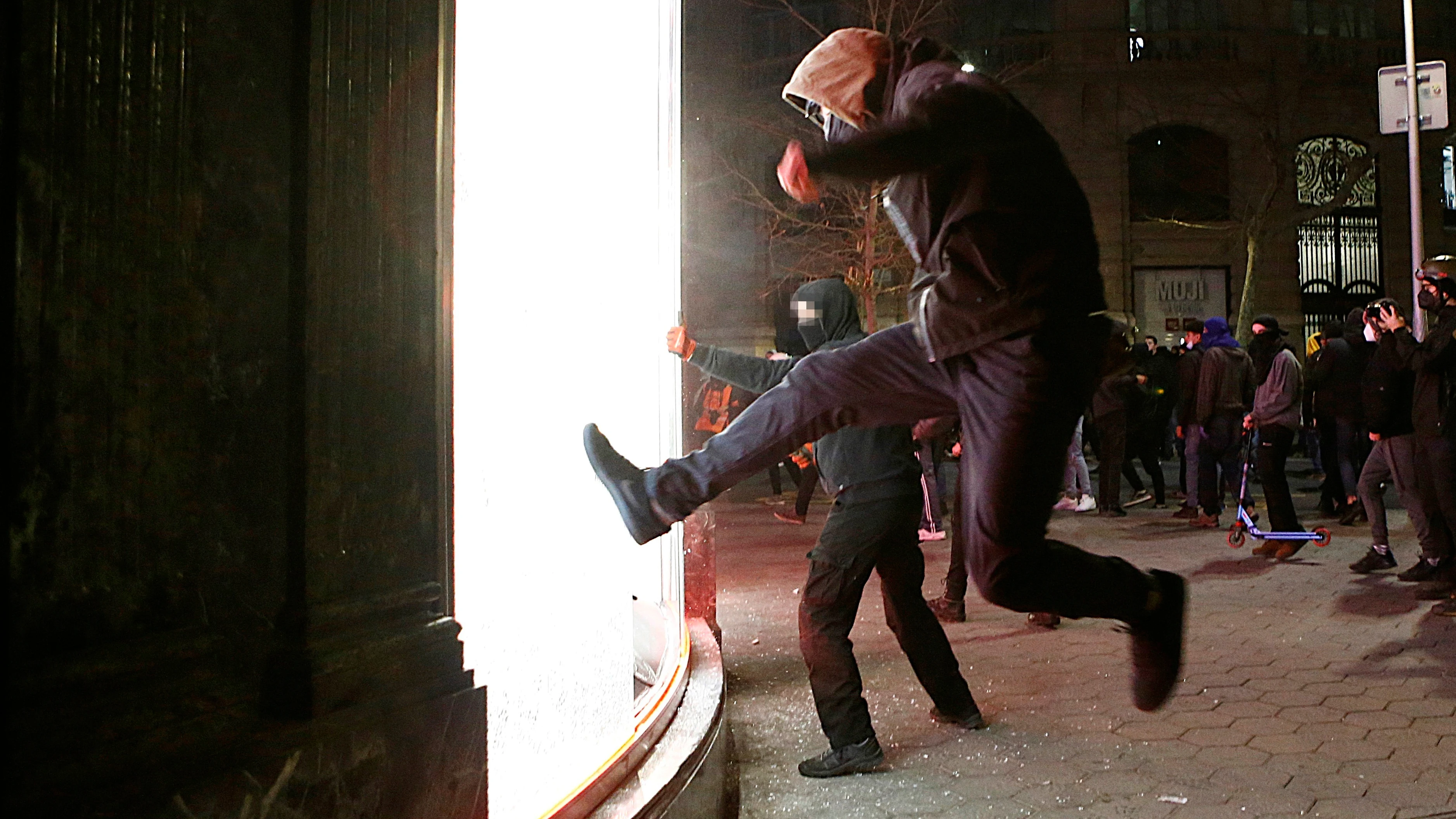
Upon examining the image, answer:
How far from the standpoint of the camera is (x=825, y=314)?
463cm

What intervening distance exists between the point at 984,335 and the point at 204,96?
1.63 m

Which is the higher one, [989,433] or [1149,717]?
[989,433]

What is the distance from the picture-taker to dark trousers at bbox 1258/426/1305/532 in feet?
30.2

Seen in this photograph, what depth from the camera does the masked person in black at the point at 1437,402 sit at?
7008mm

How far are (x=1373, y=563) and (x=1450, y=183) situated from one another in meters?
26.8

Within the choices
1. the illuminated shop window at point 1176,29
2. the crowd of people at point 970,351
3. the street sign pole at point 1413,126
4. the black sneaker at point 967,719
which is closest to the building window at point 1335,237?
the illuminated shop window at point 1176,29

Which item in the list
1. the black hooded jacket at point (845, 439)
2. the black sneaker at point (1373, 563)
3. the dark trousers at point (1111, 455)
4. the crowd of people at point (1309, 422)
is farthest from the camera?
the dark trousers at point (1111, 455)

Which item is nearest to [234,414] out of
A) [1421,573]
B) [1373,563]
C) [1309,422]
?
[1421,573]

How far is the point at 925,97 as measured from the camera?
2.47m

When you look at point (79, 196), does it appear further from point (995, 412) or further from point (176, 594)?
point (995, 412)

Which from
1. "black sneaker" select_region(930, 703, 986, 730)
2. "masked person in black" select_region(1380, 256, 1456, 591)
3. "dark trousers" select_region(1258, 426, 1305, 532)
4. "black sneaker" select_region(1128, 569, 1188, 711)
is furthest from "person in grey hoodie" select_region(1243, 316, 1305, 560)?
"black sneaker" select_region(1128, 569, 1188, 711)

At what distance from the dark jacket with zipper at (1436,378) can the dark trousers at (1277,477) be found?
1925 millimetres

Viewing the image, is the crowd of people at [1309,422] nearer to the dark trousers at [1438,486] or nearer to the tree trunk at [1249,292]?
the dark trousers at [1438,486]

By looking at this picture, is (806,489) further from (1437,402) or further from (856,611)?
(856,611)
